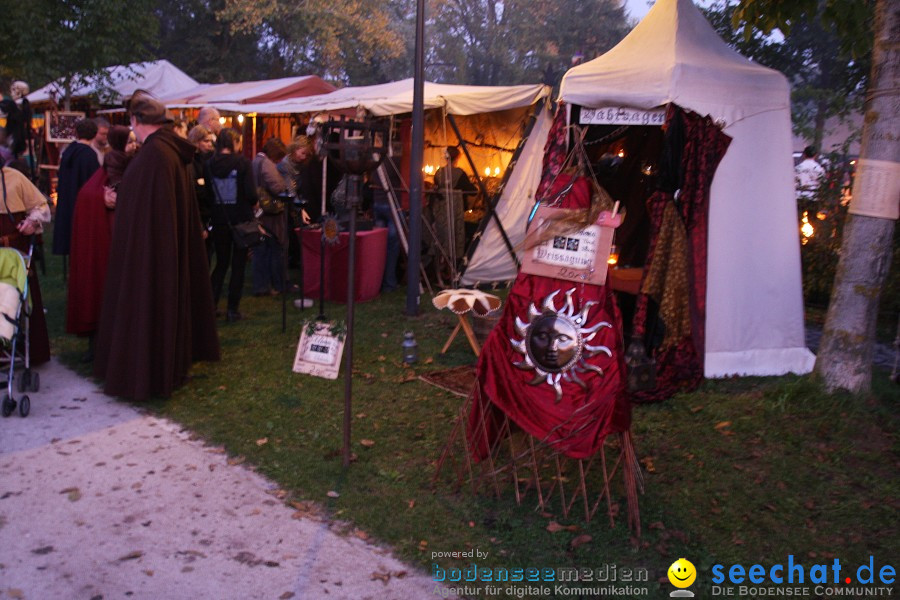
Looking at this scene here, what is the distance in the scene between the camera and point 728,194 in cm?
667

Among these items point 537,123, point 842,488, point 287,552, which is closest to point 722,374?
point 842,488

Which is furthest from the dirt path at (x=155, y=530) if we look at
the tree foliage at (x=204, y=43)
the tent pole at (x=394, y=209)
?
the tree foliage at (x=204, y=43)

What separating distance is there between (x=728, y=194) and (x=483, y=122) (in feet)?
18.5

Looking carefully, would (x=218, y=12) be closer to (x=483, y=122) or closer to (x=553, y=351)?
(x=483, y=122)

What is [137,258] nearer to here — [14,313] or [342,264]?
[14,313]

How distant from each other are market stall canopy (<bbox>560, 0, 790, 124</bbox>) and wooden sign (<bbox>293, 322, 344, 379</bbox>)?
9.90ft

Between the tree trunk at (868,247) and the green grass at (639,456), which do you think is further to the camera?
the tree trunk at (868,247)

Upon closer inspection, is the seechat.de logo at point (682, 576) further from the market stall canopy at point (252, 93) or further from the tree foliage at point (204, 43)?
the tree foliage at point (204, 43)

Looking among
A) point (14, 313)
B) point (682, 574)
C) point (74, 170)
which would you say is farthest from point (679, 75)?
point (74, 170)

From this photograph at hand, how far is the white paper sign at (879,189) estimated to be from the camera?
5.50m

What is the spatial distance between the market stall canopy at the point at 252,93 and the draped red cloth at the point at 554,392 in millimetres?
12009

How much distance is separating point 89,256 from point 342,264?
136 inches

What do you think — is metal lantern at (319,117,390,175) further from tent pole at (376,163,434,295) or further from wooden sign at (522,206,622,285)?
tent pole at (376,163,434,295)

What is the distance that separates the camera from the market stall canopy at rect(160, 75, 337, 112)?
16.2 meters
